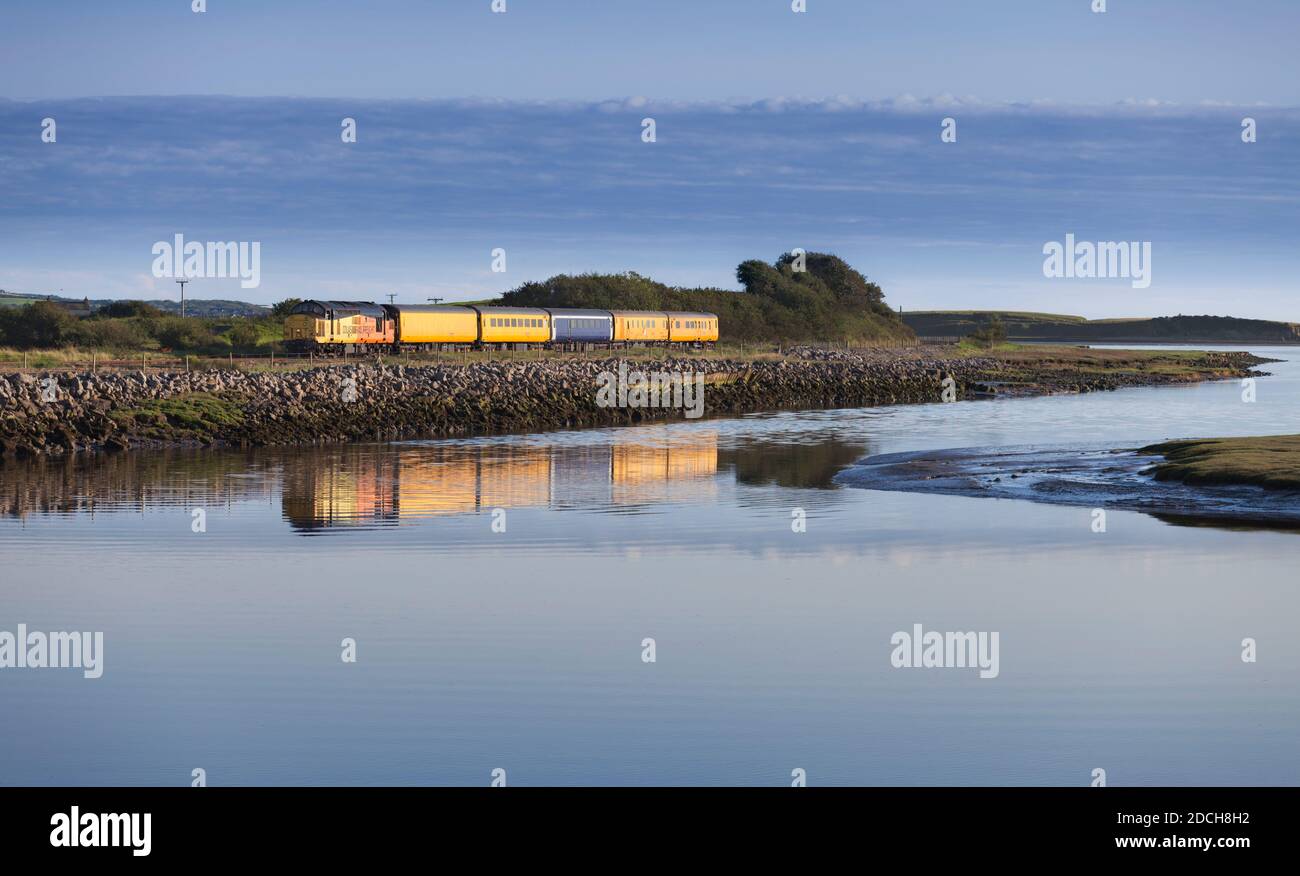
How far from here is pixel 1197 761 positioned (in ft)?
35.6

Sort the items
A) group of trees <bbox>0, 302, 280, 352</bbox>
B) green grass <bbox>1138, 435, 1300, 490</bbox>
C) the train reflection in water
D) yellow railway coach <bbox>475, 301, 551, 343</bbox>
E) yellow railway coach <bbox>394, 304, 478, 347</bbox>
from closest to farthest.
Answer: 1. the train reflection in water
2. green grass <bbox>1138, 435, 1300, 490</bbox>
3. group of trees <bbox>0, 302, 280, 352</bbox>
4. yellow railway coach <bbox>394, 304, 478, 347</bbox>
5. yellow railway coach <bbox>475, 301, 551, 343</bbox>

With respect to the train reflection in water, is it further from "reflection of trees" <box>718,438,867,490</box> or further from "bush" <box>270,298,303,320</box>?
"bush" <box>270,298,303,320</box>

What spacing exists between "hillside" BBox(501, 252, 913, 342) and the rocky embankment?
46576 millimetres

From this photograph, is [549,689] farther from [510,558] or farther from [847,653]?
[510,558]

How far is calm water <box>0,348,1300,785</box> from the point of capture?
10984mm

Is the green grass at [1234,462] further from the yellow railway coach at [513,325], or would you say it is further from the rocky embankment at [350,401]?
the yellow railway coach at [513,325]

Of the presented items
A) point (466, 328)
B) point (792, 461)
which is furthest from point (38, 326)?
point (792, 461)

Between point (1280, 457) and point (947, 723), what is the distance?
21.4 m

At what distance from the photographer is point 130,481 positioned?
30.0m

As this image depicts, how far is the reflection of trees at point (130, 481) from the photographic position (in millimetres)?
26406

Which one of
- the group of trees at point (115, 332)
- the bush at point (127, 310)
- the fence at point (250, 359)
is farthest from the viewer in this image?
the bush at point (127, 310)

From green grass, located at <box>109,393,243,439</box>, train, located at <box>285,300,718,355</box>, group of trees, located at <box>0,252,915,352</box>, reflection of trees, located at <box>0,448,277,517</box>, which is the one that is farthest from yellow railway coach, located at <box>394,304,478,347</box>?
reflection of trees, located at <box>0,448,277,517</box>

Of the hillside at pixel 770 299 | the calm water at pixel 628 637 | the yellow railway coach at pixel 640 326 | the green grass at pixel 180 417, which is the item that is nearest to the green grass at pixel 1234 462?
the calm water at pixel 628 637

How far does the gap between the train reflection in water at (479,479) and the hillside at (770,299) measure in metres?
75.8
